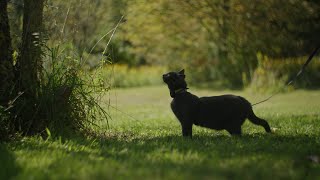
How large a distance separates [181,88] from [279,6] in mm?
13491

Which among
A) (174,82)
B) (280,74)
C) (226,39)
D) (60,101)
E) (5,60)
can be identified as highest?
(226,39)

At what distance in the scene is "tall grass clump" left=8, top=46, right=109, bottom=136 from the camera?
6.41 m

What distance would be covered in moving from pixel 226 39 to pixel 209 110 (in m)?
15.7

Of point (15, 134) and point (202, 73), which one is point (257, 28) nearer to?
point (202, 73)

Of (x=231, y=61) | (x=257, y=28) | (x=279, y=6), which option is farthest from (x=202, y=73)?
(x=279, y=6)

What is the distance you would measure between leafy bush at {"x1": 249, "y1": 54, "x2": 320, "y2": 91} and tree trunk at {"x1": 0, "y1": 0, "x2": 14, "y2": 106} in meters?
11.6

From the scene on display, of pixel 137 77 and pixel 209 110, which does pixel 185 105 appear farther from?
pixel 137 77

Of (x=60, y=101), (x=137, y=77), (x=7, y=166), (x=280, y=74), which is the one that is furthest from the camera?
(x=137, y=77)

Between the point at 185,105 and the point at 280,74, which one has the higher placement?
the point at 185,105

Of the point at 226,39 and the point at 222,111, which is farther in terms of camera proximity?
the point at 226,39

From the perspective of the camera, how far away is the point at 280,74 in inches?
736

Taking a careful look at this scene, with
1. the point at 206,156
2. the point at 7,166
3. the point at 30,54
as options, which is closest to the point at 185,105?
the point at 206,156

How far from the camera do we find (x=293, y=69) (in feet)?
62.6

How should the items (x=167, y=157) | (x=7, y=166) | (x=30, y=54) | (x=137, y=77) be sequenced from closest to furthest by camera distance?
(x=7, y=166)
(x=167, y=157)
(x=30, y=54)
(x=137, y=77)
